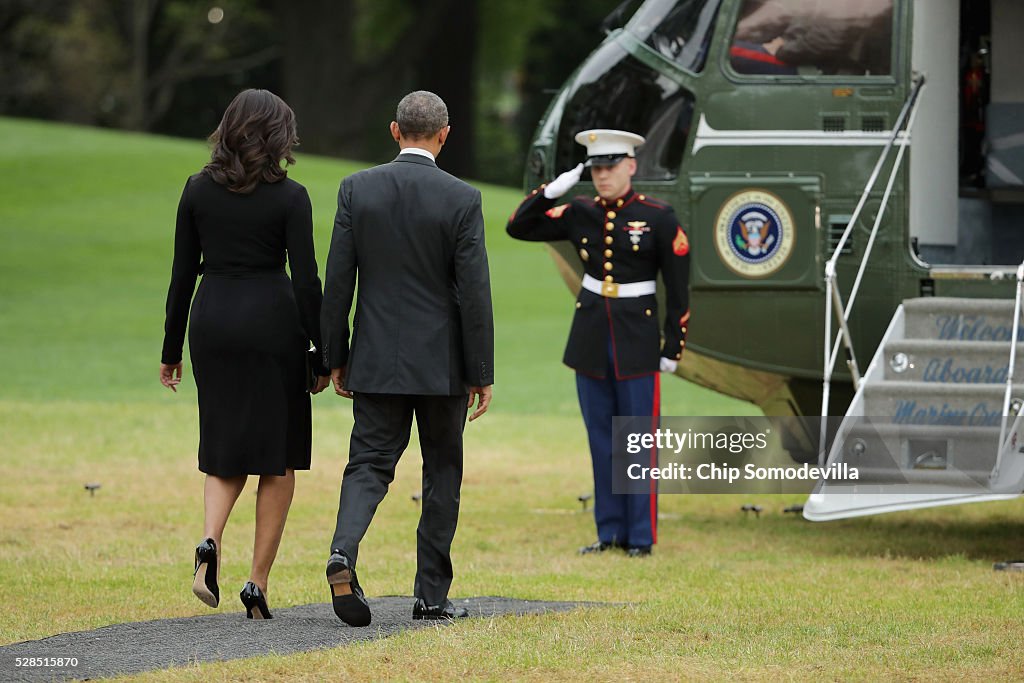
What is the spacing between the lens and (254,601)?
5.70 m

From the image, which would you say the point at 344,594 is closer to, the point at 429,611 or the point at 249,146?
the point at 429,611

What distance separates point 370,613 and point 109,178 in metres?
26.1

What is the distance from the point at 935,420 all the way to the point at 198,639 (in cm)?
344

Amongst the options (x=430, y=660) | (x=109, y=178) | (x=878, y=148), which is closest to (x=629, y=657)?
(x=430, y=660)

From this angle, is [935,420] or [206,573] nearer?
[206,573]

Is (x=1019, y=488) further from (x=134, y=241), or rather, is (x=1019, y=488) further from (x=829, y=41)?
(x=134, y=241)

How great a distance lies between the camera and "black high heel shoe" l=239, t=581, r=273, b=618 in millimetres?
5691

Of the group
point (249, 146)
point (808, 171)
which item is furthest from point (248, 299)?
point (808, 171)

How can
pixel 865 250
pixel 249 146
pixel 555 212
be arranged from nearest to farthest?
pixel 249 146 < pixel 555 212 < pixel 865 250

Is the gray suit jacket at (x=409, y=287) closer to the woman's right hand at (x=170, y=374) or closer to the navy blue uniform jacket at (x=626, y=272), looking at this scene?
the woman's right hand at (x=170, y=374)

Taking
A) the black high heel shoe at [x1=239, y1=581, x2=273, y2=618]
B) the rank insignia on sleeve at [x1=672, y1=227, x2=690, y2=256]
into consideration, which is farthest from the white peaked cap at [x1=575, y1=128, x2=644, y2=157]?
the black high heel shoe at [x1=239, y1=581, x2=273, y2=618]

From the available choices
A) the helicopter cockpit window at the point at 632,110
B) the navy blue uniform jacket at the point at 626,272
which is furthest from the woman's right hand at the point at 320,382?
the helicopter cockpit window at the point at 632,110

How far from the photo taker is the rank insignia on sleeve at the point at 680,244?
757 centimetres

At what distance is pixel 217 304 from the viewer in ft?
18.6
